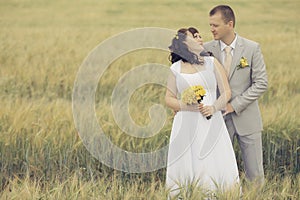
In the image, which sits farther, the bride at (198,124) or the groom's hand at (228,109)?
the groom's hand at (228,109)

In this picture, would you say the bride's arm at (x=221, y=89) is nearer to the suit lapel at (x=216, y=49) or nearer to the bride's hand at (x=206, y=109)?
the bride's hand at (x=206, y=109)

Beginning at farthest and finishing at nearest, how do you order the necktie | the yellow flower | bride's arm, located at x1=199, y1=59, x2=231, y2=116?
1. the necktie
2. bride's arm, located at x1=199, y1=59, x2=231, y2=116
3. the yellow flower

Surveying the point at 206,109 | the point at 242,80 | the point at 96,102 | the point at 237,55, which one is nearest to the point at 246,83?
the point at 242,80

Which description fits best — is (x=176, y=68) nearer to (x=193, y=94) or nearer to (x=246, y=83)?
(x=193, y=94)

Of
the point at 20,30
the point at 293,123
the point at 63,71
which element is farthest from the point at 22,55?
the point at 293,123

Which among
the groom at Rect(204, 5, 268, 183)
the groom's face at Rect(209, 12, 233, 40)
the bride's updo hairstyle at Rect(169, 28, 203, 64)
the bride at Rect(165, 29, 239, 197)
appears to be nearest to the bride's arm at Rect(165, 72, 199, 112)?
the bride at Rect(165, 29, 239, 197)

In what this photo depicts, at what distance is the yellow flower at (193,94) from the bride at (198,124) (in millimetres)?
59

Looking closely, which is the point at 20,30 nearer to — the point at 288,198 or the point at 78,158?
the point at 78,158

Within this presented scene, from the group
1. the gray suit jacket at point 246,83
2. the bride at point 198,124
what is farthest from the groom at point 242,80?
the bride at point 198,124

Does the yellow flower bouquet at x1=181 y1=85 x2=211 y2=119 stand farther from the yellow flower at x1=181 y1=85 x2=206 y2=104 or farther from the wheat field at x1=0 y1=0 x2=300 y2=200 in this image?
the wheat field at x1=0 y1=0 x2=300 y2=200

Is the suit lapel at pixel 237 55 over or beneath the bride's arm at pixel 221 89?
over

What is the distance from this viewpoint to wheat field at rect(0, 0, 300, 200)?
365cm

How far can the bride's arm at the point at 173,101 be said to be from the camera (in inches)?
141

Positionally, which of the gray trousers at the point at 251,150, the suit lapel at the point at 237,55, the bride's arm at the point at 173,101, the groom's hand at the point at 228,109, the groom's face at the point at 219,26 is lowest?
the gray trousers at the point at 251,150
